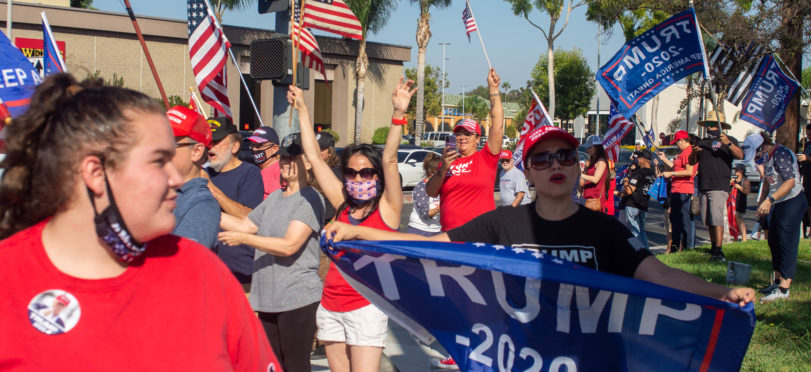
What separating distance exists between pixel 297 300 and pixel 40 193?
2.69 m

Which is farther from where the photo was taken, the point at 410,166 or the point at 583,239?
the point at 410,166

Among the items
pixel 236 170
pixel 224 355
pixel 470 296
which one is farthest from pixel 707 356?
pixel 236 170

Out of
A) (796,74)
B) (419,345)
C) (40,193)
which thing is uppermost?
(796,74)

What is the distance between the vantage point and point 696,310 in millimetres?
2701

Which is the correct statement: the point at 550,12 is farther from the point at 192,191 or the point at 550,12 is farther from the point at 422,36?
the point at 192,191

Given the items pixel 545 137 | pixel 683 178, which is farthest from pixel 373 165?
pixel 683 178

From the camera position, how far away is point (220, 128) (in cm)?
573

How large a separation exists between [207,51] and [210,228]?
17.6 ft

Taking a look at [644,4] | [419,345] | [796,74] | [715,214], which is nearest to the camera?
[419,345]

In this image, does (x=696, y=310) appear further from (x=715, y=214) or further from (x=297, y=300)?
(x=715, y=214)

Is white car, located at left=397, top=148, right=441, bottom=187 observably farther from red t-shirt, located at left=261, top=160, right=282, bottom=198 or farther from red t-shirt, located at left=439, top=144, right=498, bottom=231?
red t-shirt, located at left=439, top=144, right=498, bottom=231

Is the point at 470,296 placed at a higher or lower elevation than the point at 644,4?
lower

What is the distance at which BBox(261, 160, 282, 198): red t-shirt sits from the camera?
6.30 meters

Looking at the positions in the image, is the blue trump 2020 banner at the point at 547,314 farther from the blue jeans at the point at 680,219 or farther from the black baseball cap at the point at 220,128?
the blue jeans at the point at 680,219
